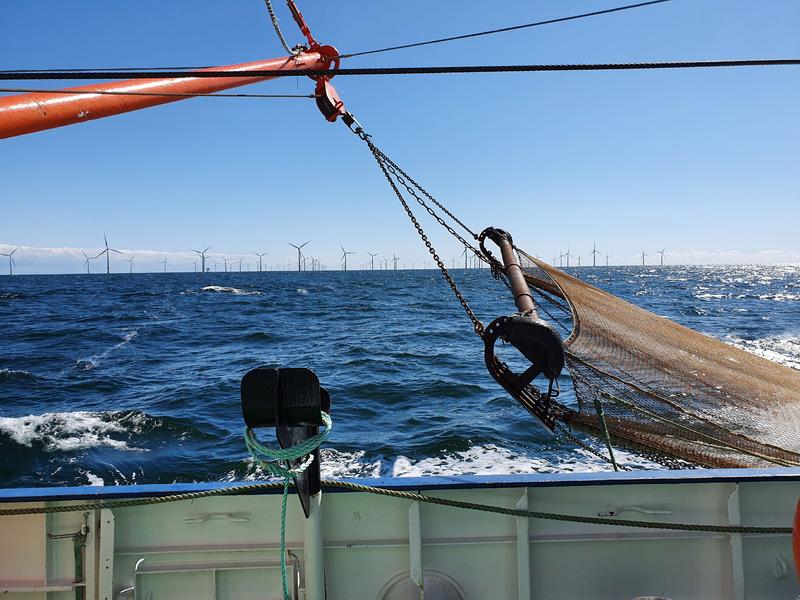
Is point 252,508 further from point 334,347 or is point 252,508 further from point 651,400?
point 334,347

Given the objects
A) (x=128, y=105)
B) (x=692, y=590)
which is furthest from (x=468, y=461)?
(x=128, y=105)

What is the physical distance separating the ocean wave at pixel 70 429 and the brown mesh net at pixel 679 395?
9.16m

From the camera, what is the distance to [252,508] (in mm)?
3498

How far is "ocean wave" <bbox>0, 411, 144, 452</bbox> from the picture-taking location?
34.7 ft

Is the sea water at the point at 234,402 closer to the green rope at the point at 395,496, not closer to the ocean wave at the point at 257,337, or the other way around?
the ocean wave at the point at 257,337

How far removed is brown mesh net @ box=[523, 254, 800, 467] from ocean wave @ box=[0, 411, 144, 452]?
9.16m

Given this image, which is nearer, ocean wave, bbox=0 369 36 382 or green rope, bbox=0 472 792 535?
green rope, bbox=0 472 792 535

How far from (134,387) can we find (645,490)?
15.5 m

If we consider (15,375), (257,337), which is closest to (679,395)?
(15,375)

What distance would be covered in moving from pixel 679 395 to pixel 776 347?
21.8 m

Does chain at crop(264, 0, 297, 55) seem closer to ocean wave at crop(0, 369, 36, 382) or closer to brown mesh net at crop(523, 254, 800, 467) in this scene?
brown mesh net at crop(523, 254, 800, 467)

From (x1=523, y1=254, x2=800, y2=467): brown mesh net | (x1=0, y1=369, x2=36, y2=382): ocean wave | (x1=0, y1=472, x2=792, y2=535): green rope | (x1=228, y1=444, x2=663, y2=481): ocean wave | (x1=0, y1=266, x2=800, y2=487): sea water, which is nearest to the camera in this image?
(x1=0, y1=472, x2=792, y2=535): green rope

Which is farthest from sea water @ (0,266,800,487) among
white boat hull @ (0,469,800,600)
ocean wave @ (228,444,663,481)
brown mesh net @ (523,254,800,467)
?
white boat hull @ (0,469,800,600)

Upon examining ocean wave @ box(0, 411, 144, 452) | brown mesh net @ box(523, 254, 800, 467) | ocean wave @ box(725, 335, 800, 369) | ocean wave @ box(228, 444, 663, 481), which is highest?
brown mesh net @ box(523, 254, 800, 467)
